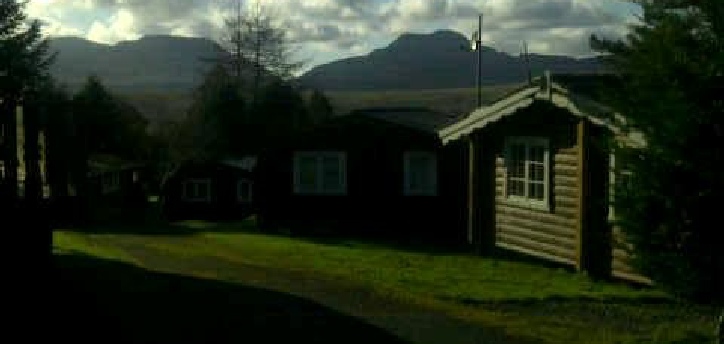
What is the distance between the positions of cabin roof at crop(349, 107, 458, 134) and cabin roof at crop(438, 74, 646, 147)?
1034 cm

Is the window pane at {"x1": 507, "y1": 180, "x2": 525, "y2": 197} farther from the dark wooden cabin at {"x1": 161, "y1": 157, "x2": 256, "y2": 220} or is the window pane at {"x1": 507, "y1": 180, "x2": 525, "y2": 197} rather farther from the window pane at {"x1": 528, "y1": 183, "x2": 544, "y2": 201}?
the dark wooden cabin at {"x1": 161, "y1": 157, "x2": 256, "y2": 220}

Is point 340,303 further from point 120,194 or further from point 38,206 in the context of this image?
point 120,194

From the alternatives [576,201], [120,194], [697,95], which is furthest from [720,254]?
[120,194]

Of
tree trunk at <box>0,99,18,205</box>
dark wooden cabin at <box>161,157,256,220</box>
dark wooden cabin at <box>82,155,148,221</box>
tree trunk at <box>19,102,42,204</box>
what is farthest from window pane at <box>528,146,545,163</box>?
dark wooden cabin at <box>82,155,148,221</box>

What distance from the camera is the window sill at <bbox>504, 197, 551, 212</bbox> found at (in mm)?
20422

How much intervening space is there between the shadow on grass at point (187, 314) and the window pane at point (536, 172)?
7276 millimetres

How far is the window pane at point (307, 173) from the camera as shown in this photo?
1307 inches

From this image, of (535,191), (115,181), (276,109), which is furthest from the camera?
(115,181)

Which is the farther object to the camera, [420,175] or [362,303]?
[420,175]

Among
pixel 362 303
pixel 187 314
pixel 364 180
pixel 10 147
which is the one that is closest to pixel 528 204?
pixel 362 303

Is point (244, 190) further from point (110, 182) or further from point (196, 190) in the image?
point (110, 182)

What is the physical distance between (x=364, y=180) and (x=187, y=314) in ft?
67.0

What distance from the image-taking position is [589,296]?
1571 cm

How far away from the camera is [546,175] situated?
20.3m
